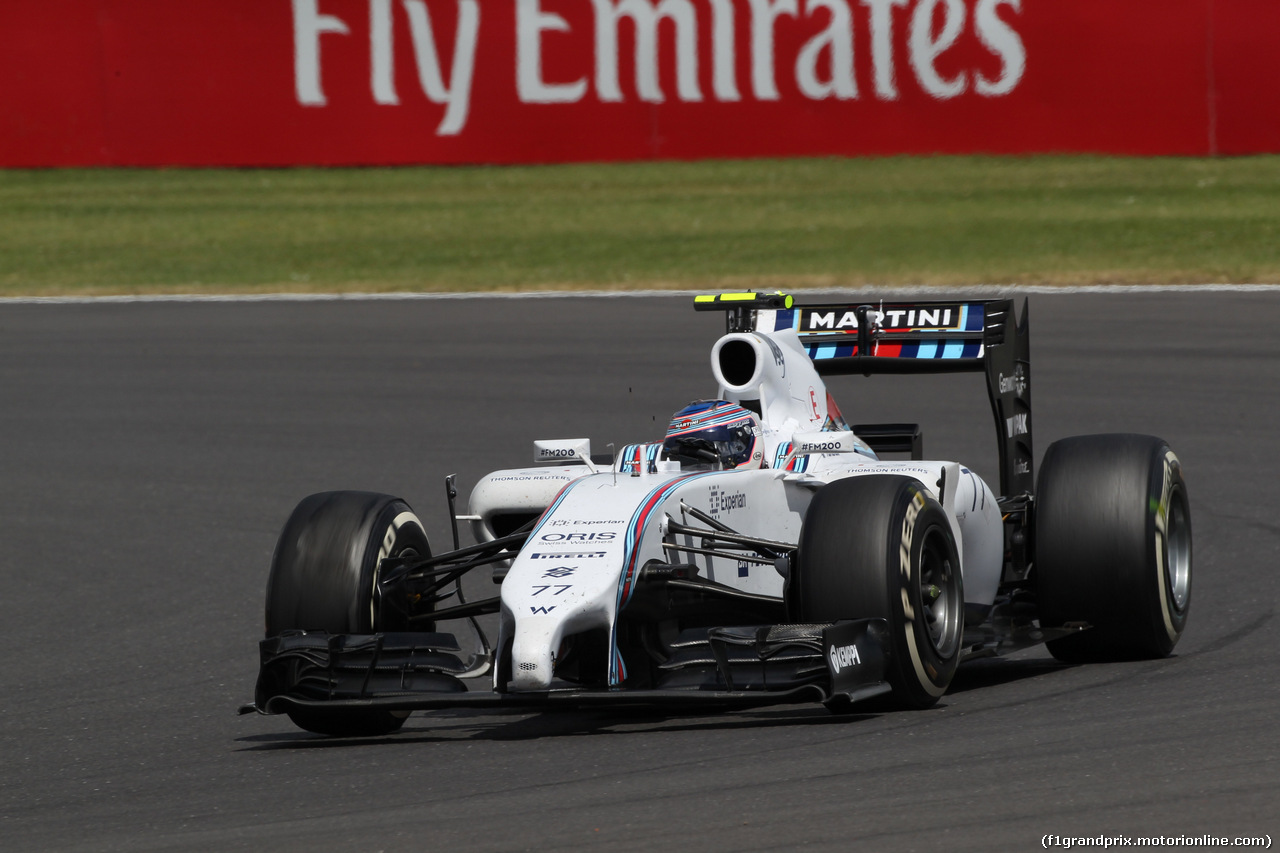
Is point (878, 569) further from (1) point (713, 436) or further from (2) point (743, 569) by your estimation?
(1) point (713, 436)

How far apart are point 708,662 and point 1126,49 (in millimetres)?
16953

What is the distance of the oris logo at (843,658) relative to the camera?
6.20 meters

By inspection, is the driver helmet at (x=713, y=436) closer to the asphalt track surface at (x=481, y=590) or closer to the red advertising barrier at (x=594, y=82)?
the asphalt track surface at (x=481, y=590)

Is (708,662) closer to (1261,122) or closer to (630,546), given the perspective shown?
(630,546)

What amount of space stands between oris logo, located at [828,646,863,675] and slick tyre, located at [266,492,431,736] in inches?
63.0

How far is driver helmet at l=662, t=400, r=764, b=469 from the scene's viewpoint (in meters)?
7.35

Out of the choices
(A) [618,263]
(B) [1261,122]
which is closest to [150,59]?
(A) [618,263]

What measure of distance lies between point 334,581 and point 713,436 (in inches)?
59.0

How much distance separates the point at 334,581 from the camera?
6828 mm

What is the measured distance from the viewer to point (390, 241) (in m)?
21.7

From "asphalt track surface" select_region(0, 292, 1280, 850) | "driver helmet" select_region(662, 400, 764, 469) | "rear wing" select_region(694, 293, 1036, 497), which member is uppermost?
Result: "rear wing" select_region(694, 293, 1036, 497)

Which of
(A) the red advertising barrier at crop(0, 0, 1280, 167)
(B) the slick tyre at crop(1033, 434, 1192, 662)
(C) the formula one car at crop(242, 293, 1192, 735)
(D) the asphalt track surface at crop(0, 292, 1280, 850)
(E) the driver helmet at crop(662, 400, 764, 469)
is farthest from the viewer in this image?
(A) the red advertising barrier at crop(0, 0, 1280, 167)

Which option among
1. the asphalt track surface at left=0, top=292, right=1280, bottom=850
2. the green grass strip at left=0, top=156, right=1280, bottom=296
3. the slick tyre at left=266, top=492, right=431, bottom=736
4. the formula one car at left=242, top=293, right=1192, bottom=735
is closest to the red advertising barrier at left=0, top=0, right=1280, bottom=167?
the green grass strip at left=0, top=156, right=1280, bottom=296

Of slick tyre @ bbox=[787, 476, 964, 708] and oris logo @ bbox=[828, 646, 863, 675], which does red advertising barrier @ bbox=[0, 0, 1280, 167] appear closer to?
slick tyre @ bbox=[787, 476, 964, 708]
